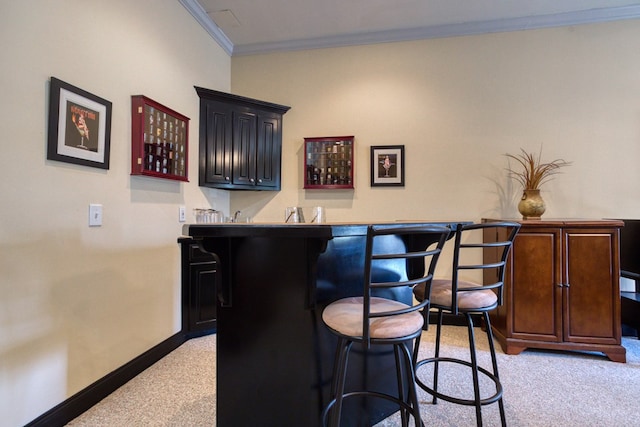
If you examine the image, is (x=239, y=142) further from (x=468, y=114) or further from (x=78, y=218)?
(x=468, y=114)

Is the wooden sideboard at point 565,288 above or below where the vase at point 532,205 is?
below

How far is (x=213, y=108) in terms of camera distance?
3.04 metres

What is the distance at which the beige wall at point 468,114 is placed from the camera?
116 inches

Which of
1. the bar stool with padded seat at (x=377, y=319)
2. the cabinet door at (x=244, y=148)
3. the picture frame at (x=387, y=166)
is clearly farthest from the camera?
the picture frame at (x=387, y=166)

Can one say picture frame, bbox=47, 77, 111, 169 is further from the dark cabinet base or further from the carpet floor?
the carpet floor

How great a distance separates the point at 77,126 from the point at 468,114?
3.30 m

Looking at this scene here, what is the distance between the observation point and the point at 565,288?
2.47 metres

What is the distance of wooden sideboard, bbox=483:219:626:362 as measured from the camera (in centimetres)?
243

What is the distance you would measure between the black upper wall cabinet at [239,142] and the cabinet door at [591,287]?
9.26 feet

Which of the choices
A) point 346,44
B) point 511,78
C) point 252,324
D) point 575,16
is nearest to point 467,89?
point 511,78

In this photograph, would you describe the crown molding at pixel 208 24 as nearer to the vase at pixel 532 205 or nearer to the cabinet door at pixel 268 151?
the cabinet door at pixel 268 151

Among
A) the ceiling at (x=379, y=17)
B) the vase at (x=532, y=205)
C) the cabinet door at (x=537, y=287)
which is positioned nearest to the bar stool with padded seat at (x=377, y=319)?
the cabinet door at (x=537, y=287)

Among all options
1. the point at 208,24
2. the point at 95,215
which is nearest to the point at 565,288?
the point at 95,215

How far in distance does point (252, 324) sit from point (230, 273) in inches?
10.2
